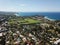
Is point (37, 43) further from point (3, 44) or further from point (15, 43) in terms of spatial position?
point (3, 44)

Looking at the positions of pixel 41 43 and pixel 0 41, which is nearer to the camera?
pixel 41 43

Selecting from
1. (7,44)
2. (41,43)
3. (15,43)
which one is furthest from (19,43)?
(41,43)

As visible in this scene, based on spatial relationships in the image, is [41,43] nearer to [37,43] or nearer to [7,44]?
[37,43]

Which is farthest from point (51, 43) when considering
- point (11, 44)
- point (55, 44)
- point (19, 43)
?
point (11, 44)

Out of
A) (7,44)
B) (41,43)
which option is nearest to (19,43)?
(7,44)

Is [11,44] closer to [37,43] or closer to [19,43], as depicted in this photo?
[19,43]

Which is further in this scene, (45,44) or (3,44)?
(3,44)

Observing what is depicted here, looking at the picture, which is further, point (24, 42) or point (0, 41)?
point (0, 41)

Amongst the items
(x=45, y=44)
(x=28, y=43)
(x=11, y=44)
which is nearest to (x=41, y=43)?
(x=45, y=44)
